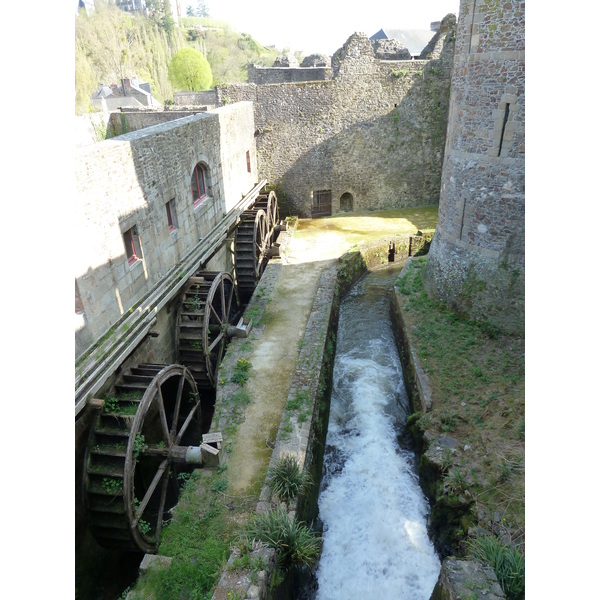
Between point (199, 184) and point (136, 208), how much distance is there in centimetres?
326

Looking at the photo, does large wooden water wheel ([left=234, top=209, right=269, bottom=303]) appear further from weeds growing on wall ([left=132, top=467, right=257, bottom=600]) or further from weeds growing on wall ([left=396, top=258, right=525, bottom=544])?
weeds growing on wall ([left=132, top=467, right=257, bottom=600])

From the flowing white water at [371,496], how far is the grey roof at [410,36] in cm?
3369

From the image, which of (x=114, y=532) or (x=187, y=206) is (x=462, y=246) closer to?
(x=187, y=206)

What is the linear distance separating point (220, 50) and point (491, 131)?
54.5 metres

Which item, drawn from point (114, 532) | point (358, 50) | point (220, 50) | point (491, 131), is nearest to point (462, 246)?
point (491, 131)

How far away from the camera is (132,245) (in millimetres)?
7523

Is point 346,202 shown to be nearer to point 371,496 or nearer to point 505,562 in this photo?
point 371,496

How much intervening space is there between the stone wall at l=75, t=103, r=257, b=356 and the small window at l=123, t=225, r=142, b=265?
2.6 inches

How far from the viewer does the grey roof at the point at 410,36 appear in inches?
1409

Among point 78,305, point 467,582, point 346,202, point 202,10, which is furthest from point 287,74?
point 202,10

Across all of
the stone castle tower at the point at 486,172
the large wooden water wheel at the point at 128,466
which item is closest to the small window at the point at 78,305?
the large wooden water wheel at the point at 128,466

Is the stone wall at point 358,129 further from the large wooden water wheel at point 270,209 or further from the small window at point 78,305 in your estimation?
the small window at point 78,305

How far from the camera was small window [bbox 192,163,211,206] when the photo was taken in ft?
33.2

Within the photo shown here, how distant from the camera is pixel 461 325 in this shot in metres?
9.52
